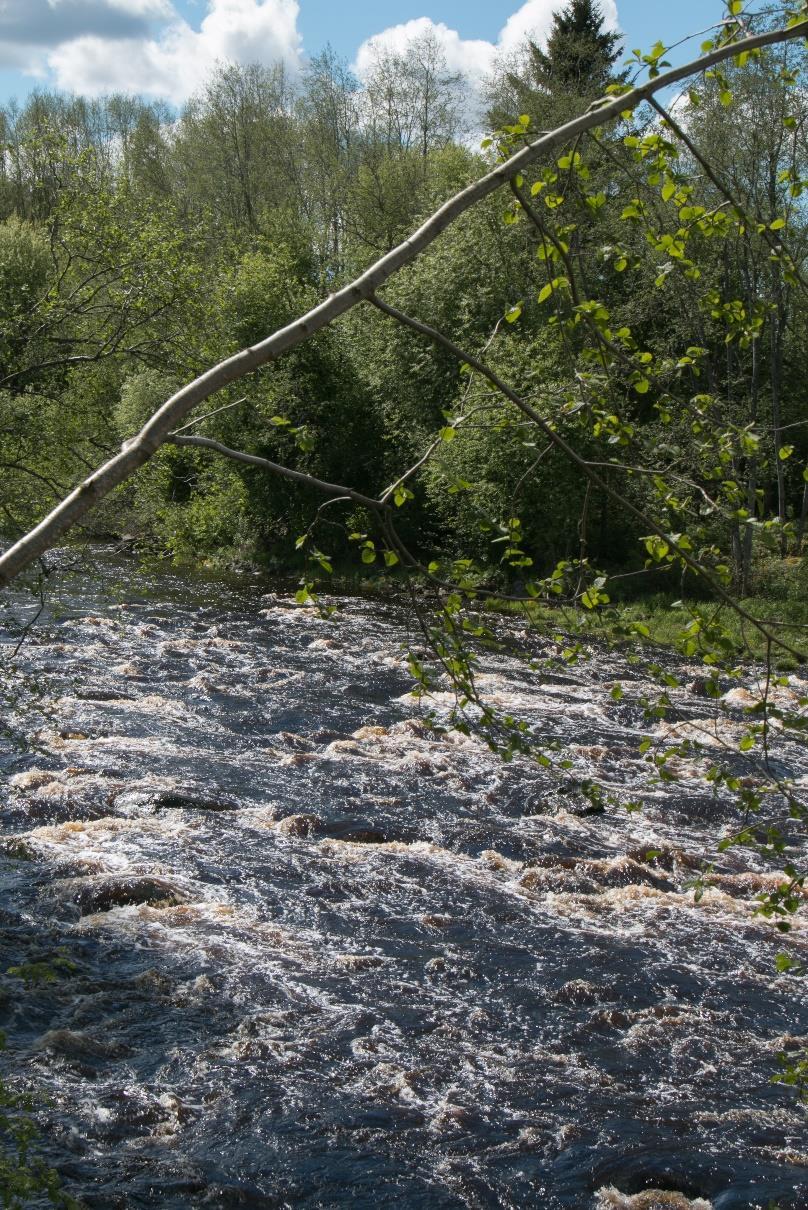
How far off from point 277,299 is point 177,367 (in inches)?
1041

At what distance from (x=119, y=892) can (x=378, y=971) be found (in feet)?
8.54

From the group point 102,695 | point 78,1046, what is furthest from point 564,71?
point 78,1046

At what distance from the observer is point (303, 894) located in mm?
10992

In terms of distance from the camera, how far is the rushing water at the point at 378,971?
284 inches

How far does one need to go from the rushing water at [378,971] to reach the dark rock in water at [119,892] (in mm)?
27

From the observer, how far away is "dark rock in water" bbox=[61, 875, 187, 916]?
10523mm

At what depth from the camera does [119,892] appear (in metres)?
10.7

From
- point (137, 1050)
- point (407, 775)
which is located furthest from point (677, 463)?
point (407, 775)

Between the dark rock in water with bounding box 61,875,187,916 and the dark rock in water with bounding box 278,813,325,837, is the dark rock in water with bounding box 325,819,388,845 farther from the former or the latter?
the dark rock in water with bounding box 61,875,187,916

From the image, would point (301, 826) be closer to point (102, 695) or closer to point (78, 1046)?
point (78, 1046)

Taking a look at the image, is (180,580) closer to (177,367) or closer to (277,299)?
(277,299)

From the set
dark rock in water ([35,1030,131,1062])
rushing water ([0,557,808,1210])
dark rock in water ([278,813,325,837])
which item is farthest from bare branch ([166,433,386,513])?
dark rock in water ([278,813,325,837])

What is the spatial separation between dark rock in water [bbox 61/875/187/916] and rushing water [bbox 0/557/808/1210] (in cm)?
3

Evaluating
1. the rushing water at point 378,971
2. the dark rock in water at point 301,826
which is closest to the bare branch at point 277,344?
the rushing water at point 378,971
